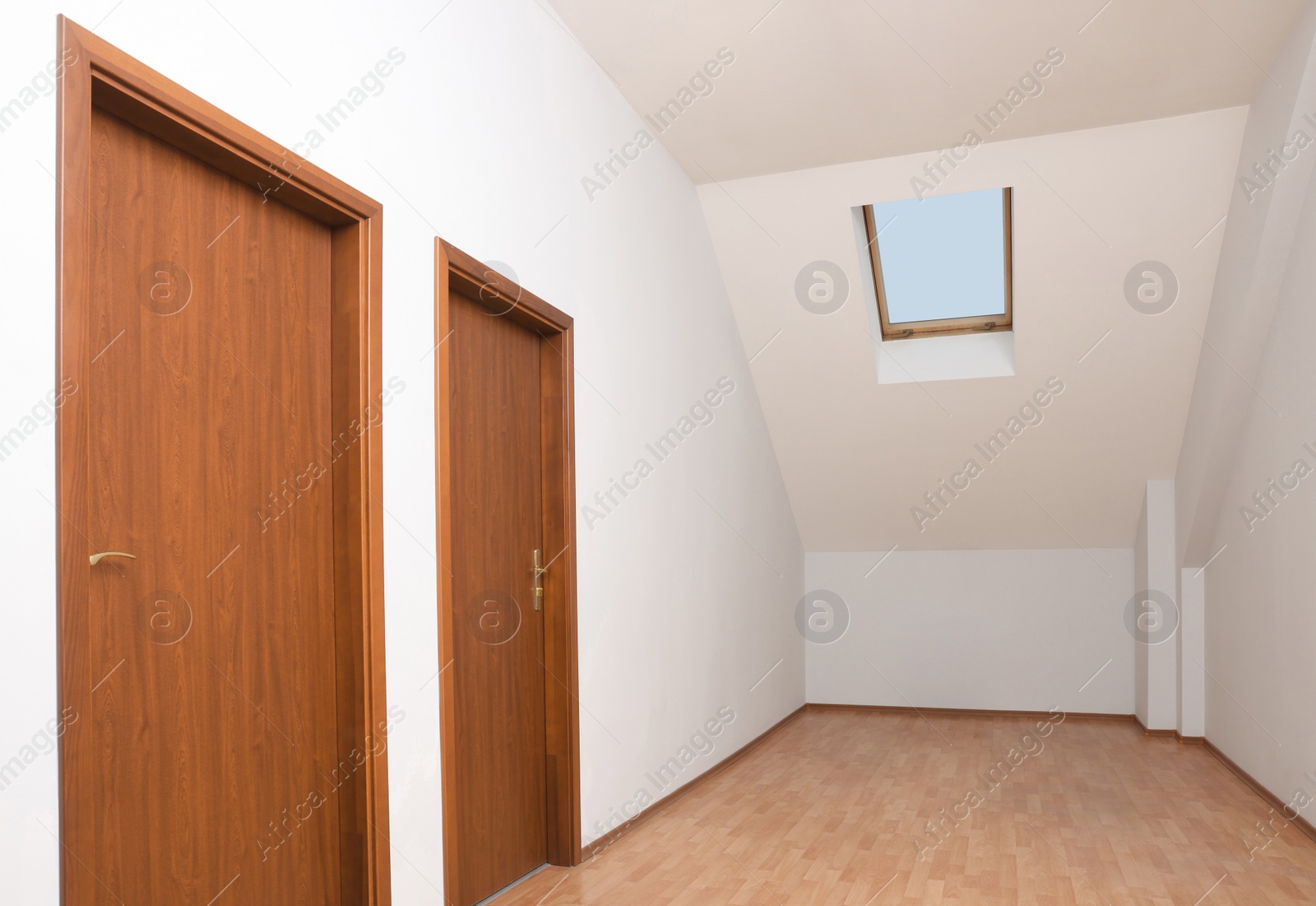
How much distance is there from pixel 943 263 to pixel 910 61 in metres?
1.89

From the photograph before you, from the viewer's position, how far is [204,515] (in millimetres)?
1987

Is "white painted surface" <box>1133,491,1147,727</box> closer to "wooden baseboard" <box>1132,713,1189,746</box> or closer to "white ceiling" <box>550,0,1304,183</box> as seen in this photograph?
"wooden baseboard" <box>1132,713,1189,746</box>

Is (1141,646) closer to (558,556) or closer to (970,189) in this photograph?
(970,189)

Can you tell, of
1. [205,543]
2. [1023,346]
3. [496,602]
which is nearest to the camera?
[205,543]

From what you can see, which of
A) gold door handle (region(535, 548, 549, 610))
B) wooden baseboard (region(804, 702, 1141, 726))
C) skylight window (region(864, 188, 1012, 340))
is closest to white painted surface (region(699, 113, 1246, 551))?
skylight window (region(864, 188, 1012, 340))

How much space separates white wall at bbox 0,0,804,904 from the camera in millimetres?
1502

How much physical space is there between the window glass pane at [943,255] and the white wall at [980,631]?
1917mm

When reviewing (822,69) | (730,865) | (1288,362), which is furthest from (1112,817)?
(822,69)

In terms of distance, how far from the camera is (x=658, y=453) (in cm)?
430

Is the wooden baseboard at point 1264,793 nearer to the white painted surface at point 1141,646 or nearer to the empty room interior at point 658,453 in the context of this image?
the empty room interior at point 658,453

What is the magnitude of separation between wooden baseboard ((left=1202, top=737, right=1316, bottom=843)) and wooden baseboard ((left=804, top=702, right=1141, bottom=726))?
3.08 ft

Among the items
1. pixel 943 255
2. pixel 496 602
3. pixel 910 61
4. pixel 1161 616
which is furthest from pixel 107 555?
pixel 1161 616

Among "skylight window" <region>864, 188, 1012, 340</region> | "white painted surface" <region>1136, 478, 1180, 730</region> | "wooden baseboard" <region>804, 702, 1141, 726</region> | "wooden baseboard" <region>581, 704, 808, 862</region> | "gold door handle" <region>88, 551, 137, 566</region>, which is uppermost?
"skylight window" <region>864, 188, 1012, 340</region>

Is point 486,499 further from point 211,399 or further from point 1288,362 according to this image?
point 1288,362
